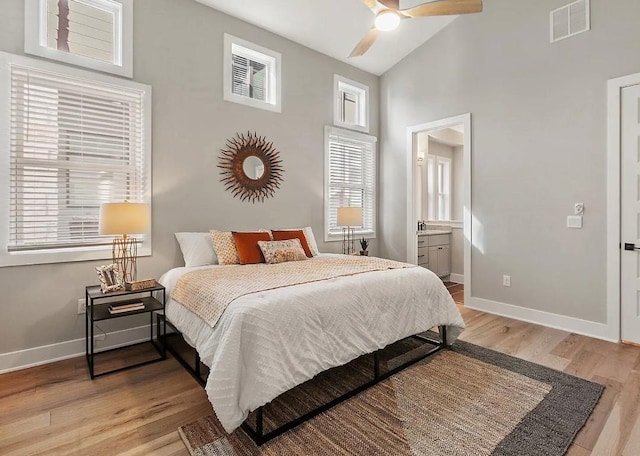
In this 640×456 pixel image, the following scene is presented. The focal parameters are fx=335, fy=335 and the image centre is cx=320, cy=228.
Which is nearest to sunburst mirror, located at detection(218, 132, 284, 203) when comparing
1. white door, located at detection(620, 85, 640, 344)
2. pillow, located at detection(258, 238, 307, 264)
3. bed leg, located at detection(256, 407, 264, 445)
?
pillow, located at detection(258, 238, 307, 264)

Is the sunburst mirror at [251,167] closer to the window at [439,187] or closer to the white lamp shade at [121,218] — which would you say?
the white lamp shade at [121,218]

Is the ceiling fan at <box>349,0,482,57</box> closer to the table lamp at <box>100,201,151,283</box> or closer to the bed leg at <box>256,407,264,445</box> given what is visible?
the table lamp at <box>100,201,151,283</box>

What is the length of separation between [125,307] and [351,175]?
345 cm

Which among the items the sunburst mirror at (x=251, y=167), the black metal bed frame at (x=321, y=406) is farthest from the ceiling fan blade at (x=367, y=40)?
the black metal bed frame at (x=321, y=406)

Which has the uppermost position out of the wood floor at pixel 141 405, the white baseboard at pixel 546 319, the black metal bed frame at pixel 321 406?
the white baseboard at pixel 546 319

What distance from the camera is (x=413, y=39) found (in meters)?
4.56

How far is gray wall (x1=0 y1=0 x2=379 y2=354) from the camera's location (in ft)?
8.68

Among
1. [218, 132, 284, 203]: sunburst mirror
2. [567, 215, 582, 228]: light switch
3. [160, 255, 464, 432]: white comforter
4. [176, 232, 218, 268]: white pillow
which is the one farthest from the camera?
[218, 132, 284, 203]: sunburst mirror

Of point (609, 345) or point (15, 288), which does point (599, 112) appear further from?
point (15, 288)

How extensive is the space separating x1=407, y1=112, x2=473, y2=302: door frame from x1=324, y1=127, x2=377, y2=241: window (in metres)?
0.60

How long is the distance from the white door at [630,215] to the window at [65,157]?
14.4 ft

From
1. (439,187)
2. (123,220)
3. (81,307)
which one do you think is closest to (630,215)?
(439,187)

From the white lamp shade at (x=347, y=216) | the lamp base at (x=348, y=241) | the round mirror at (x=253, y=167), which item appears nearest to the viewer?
the round mirror at (x=253, y=167)

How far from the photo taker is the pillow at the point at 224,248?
3205mm
